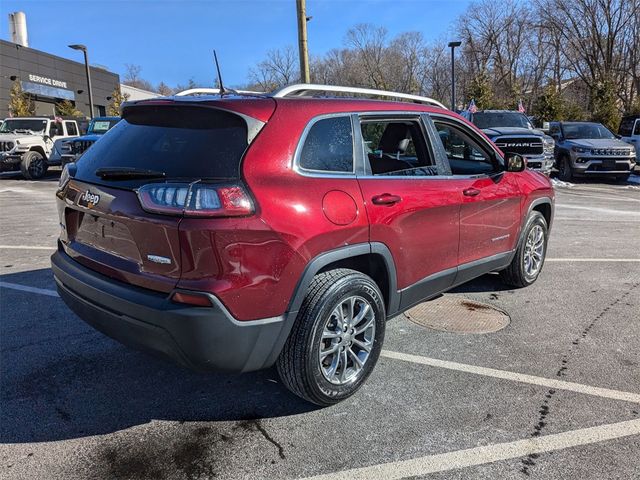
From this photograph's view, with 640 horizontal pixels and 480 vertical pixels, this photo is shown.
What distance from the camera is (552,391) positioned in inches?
130

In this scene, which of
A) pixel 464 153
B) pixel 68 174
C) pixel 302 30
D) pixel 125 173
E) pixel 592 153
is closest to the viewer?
pixel 125 173

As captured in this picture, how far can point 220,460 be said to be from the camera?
8.61ft

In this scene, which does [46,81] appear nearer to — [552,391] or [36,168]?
[36,168]

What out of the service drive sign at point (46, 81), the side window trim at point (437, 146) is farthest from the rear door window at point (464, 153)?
the service drive sign at point (46, 81)

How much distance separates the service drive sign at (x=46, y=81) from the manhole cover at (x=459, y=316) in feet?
125

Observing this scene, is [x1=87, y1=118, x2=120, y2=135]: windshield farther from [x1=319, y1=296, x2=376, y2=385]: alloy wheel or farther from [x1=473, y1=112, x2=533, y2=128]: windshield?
[x1=319, y1=296, x2=376, y2=385]: alloy wheel

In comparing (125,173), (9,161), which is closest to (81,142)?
(9,161)

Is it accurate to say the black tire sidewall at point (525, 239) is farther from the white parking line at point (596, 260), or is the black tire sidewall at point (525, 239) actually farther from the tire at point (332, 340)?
the tire at point (332, 340)

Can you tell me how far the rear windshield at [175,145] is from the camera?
8.75 feet

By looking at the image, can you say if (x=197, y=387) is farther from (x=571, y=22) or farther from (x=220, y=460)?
(x=571, y=22)

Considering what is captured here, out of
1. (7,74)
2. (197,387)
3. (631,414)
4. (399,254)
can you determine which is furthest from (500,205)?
(7,74)

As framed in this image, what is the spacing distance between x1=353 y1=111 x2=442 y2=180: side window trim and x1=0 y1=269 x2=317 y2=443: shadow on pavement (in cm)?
149

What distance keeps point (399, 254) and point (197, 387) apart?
1.56 m

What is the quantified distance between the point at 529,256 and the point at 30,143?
58.9 feet
